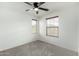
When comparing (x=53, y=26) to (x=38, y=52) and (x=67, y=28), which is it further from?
(x=38, y=52)

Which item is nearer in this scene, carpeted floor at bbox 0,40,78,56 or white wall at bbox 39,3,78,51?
carpeted floor at bbox 0,40,78,56

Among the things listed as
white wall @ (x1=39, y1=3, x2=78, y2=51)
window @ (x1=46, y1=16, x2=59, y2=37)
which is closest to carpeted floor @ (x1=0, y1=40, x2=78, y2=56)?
white wall @ (x1=39, y1=3, x2=78, y2=51)

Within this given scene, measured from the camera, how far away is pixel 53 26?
3945mm

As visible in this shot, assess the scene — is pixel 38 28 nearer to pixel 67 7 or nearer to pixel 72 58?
pixel 67 7

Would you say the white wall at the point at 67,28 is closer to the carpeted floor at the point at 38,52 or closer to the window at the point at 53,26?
the window at the point at 53,26

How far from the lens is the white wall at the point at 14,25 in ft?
9.39

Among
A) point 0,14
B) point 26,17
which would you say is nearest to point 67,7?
point 26,17

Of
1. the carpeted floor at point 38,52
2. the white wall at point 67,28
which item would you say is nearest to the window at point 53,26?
the white wall at point 67,28

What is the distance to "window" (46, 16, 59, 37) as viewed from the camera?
3739 mm

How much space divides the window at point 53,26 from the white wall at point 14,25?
1.18m

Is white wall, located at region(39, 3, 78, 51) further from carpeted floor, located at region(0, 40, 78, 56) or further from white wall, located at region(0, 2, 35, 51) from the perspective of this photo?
white wall, located at region(0, 2, 35, 51)

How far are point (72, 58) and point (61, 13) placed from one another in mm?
3088

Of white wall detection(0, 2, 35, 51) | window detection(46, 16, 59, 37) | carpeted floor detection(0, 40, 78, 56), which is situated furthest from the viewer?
window detection(46, 16, 59, 37)

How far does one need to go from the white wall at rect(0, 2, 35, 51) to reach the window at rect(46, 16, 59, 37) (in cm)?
118
